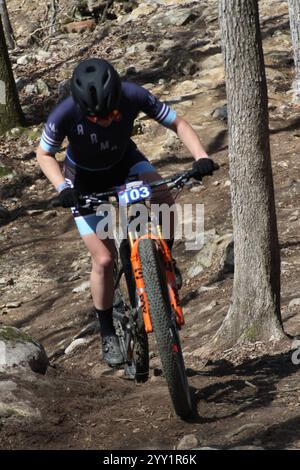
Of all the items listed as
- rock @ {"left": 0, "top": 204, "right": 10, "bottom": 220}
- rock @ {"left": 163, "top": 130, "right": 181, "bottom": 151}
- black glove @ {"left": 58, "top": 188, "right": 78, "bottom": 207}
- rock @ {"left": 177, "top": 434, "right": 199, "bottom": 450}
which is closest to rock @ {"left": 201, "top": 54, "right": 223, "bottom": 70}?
rock @ {"left": 163, "top": 130, "right": 181, "bottom": 151}

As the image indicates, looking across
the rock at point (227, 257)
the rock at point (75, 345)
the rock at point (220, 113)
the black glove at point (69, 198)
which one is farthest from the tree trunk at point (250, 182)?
the rock at point (220, 113)

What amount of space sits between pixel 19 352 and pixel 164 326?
1.95 metres

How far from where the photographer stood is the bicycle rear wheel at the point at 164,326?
17.0 ft

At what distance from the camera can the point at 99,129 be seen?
18.9 ft

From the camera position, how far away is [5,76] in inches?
675

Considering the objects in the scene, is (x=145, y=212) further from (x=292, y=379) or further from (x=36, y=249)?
(x=36, y=249)

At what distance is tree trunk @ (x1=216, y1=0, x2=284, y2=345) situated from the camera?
6.71 m

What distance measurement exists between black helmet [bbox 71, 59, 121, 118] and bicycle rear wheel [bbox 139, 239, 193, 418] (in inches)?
34.8

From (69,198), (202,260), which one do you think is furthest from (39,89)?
(69,198)

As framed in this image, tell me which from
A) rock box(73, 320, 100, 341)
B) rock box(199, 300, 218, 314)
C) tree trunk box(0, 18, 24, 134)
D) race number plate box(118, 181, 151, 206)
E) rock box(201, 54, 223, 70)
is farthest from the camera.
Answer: rock box(201, 54, 223, 70)

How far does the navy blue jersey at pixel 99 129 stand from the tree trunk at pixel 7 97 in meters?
11.7

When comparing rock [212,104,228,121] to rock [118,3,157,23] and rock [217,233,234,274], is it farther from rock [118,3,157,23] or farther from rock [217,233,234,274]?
rock [118,3,157,23]

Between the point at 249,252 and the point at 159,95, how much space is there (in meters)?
10.5

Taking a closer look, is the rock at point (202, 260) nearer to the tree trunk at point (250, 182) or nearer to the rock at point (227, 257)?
the rock at point (227, 257)
